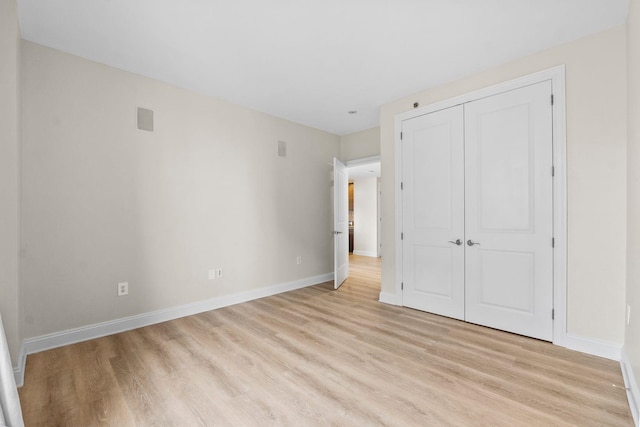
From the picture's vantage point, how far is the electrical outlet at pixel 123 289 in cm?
291

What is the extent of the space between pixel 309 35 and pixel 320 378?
2.72m

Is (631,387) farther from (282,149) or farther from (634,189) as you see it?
(282,149)

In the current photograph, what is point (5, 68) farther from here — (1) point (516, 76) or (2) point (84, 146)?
(1) point (516, 76)

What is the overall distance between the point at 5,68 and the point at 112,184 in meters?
1.16

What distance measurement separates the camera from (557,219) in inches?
101

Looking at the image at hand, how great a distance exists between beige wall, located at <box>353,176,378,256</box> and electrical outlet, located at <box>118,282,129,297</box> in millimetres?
6409

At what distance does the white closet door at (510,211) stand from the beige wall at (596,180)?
0.17 m

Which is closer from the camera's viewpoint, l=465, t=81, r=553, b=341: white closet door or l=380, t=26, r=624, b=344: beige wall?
l=380, t=26, r=624, b=344: beige wall

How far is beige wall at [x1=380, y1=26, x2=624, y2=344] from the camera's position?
229 cm

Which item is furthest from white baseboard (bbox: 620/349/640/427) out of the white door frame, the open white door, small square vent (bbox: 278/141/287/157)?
small square vent (bbox: 278/141/287/157)

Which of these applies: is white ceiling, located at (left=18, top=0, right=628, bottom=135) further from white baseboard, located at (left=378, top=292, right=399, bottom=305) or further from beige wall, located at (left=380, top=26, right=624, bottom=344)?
white baseboard, located at (left=378, top=292, right=399, bottom=305)

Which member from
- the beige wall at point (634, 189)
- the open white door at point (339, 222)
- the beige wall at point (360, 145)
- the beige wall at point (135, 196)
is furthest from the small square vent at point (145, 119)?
the beige wall at point (634, 189)

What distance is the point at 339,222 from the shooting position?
485 cm

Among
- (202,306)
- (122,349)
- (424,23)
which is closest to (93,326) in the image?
(122,349)
